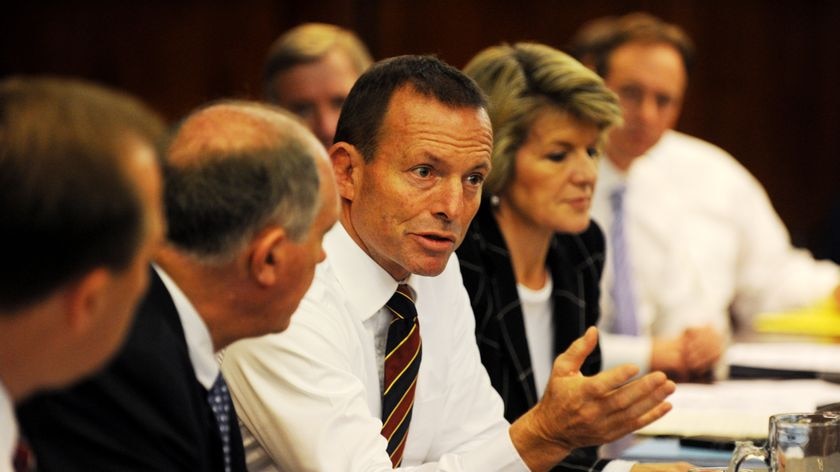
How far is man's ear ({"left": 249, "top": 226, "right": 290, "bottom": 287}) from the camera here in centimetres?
158

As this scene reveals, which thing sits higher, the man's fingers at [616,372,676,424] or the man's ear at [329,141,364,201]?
the man's ear at [329,141,364,201]

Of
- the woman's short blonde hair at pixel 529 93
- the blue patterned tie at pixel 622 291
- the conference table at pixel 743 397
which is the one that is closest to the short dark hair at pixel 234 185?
the conference table at pixel 743 397

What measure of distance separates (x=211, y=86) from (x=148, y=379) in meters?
4.55

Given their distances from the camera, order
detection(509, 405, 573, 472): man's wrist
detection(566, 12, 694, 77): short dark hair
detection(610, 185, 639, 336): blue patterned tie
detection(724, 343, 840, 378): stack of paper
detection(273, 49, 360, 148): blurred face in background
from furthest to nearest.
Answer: detection(566, 12, 694, 77): short dark hair → detection(273, 49, 360, 148): blurred face in background → detection(610, 185, 639, 336): blue patterned tie → detection(724, 343, 840, 378): stack of paper → detection(509, 405, 573, 472): man's wrist

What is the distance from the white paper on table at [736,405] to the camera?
256 cm


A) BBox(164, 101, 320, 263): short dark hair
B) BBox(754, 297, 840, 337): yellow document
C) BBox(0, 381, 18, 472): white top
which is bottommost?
BBox(754, 297, 840, 337): yellow document

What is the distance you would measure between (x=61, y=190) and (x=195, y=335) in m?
0.63

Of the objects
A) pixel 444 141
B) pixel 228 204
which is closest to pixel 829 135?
pixel 444 141

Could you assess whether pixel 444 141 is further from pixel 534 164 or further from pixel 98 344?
pixel 98 344

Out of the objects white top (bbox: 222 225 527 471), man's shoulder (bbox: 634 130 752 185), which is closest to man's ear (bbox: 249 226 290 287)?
white top (bbox: 222 225 527 471)

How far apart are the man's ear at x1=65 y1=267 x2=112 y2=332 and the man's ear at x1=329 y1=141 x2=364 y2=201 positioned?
1.07m

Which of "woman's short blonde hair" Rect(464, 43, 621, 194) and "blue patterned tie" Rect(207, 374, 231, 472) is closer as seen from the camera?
"blue patterned tie" Rect(207, 374, 231, 472)

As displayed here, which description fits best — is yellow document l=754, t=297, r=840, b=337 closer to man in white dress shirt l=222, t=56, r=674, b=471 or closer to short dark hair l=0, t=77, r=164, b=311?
man in white dress shirt l=222, t=56, r=674, b=471

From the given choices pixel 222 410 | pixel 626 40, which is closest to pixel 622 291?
pixel 626 40
